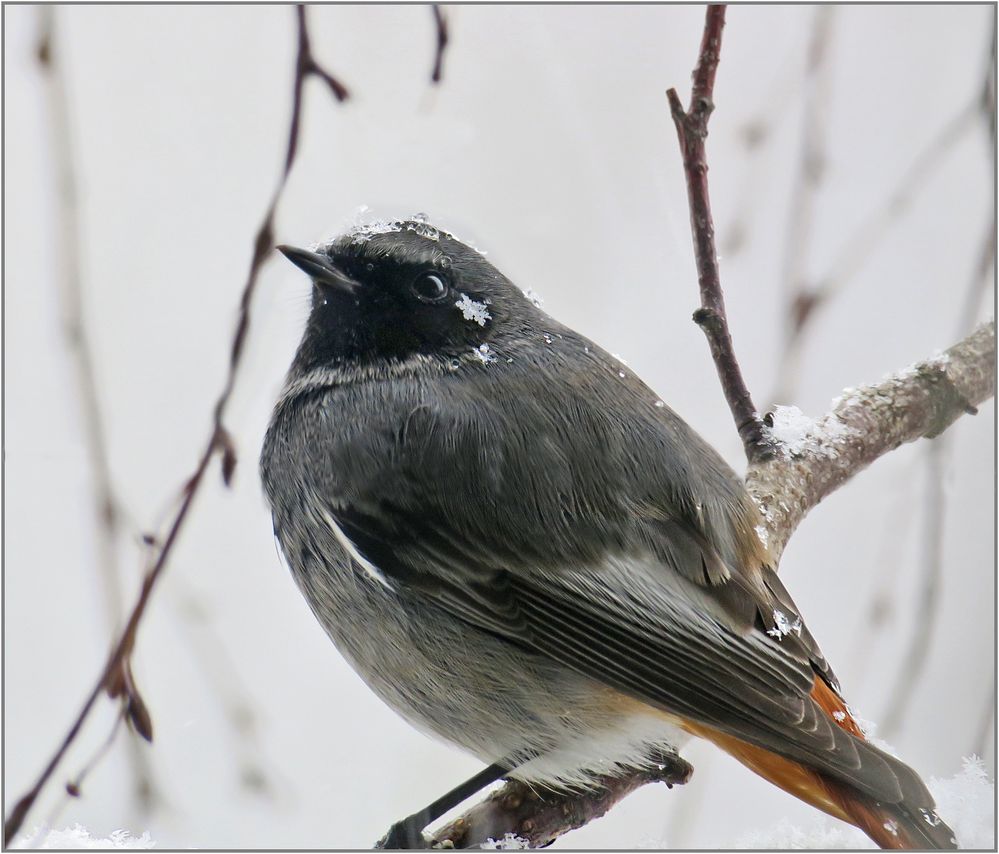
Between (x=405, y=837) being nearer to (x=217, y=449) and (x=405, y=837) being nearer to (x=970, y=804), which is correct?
(x=217, y=449)

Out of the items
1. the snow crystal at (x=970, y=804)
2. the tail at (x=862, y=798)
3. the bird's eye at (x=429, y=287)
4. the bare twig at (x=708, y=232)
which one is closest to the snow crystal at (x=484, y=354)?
the bird's eye at (x=429, y=287)

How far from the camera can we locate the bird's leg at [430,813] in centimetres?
229

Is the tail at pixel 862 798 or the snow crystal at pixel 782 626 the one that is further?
the snow crystal at pixel 782 626

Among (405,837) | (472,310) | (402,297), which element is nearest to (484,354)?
(472,310)

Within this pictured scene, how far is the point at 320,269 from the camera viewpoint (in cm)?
231

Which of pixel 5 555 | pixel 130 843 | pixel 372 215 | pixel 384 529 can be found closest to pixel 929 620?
pixel 384 529

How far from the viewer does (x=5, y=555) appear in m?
2.79

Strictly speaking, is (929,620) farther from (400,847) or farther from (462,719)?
(400,847)

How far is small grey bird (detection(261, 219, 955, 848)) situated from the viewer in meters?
2.03

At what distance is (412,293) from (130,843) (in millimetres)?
1335

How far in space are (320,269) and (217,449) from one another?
588mm

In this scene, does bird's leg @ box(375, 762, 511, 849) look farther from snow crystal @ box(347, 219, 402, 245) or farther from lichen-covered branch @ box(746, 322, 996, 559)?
snow crystal @ box(347, 219, 402, 245)

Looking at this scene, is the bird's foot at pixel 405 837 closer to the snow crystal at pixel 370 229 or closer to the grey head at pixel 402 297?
the grey head at pixel 402 297

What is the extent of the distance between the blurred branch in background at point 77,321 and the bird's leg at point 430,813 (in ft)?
2.06
